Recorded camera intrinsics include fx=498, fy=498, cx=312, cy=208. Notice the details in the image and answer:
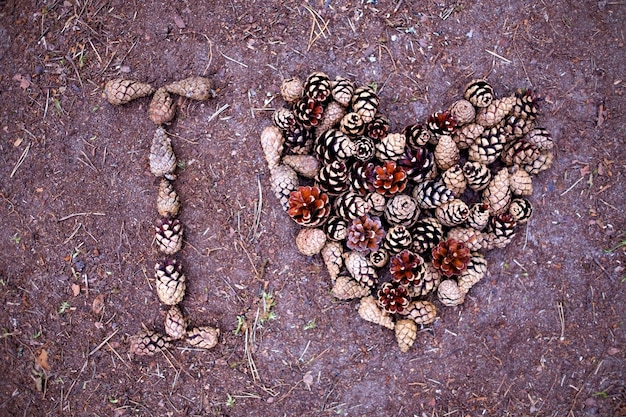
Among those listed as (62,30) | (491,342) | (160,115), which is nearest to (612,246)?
(491,342)

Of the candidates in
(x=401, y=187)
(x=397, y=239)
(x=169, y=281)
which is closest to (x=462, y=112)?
(x=401, y=187)

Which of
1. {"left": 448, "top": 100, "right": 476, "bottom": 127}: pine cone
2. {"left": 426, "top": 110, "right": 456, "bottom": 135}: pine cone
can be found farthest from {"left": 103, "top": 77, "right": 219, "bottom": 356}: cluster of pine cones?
{"left": 448, "top": 100, "right": 476, "bottom": 127}: pine cone

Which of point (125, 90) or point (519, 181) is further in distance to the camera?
point (125, 90)

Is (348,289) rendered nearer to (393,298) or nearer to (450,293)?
(393,298)

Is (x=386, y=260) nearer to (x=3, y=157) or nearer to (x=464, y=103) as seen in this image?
(x=464, y=103)

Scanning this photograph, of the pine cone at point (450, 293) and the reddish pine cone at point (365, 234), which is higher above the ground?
the reddish pine cone at point (365, 234)

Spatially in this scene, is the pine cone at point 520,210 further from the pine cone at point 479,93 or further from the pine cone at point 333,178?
the pine cone at point 333,178

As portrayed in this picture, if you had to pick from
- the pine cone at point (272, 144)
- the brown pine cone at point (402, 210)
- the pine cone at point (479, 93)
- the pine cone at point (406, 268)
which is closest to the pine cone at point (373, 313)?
the pine cone at point (406, 268)
